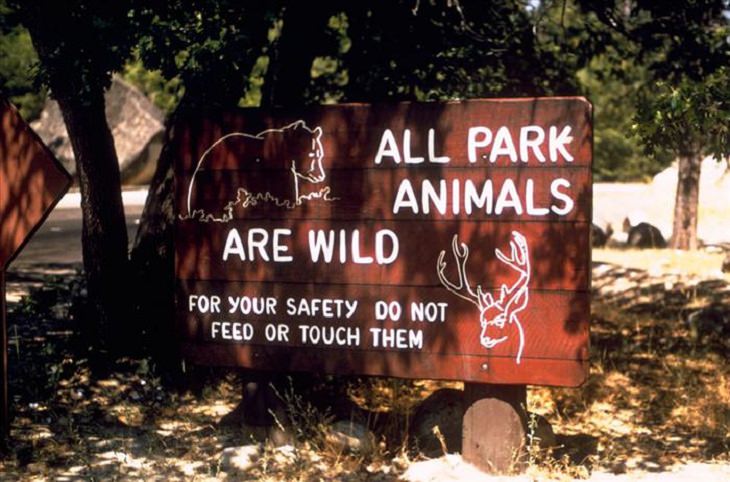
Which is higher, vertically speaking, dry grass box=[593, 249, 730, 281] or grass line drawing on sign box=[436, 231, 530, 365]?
grass line drawing on sign box=[436, 231, 530, 365]

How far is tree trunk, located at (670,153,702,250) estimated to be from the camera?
16.8m

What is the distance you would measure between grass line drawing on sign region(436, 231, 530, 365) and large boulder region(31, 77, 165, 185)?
92.1 ft

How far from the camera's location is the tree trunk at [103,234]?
8172 millimetres

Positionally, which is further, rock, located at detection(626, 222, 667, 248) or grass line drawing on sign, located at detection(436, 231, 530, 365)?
rock, located at detection(626, 222, 667, 248)

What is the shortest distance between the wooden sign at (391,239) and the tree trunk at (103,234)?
5.77 ft

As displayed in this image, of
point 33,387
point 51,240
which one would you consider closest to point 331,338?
point 33,387

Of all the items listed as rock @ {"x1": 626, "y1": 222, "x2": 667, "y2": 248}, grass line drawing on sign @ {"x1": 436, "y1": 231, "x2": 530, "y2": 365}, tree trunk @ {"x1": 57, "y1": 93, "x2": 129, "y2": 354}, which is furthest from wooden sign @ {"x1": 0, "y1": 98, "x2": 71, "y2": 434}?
rock @ {"x1": 626, "y1": 222, "x2": 667, "y2": 248}

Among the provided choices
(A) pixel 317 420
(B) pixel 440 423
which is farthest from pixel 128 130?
(B) pixel 440 423

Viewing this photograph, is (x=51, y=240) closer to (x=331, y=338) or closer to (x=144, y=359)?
(x=144, y=359)

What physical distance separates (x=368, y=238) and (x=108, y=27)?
2327mm

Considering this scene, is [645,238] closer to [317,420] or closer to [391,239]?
[317,420]

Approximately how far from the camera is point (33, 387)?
25.6ft

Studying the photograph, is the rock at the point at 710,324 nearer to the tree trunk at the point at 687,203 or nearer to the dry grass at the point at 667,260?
the dry grass at the point at 667,260

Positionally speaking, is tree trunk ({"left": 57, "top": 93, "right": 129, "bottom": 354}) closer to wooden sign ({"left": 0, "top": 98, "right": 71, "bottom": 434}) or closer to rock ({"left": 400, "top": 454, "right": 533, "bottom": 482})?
wooden sign ({"left": 0, "top": 98, "right": 71, "bottom": 434})
